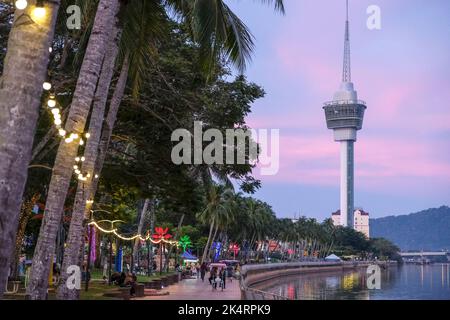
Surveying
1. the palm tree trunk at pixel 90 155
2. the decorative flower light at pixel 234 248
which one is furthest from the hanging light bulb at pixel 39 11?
the decorative flower light at pixel 234 248

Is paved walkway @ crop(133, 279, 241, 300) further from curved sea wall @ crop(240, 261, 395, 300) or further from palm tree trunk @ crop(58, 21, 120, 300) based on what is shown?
palm tree trunk @ crop(58, 21, 120, 300)

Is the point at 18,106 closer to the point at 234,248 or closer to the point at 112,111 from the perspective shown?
the point at 112,111

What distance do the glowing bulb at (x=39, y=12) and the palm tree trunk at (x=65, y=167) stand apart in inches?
227

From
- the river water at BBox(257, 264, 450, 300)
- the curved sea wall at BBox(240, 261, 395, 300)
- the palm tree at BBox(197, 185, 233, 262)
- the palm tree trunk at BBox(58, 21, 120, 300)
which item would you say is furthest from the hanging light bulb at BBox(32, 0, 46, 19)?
the palm tree at BBox(197, 185, 233, 262)

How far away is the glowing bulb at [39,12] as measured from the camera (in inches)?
272

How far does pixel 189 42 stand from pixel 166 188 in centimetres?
631

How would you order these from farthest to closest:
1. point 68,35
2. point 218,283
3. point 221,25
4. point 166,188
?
point 218,283 → point 166,188 → point 68,35 → point 221,25

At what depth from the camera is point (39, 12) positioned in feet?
22.7

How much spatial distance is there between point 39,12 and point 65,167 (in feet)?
21.3

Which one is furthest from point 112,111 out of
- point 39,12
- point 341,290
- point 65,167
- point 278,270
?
point 278,270

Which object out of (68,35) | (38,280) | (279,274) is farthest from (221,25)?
(279,274)

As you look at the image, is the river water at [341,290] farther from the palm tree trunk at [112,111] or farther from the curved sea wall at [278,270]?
the palm tree trunk at [112,111]
